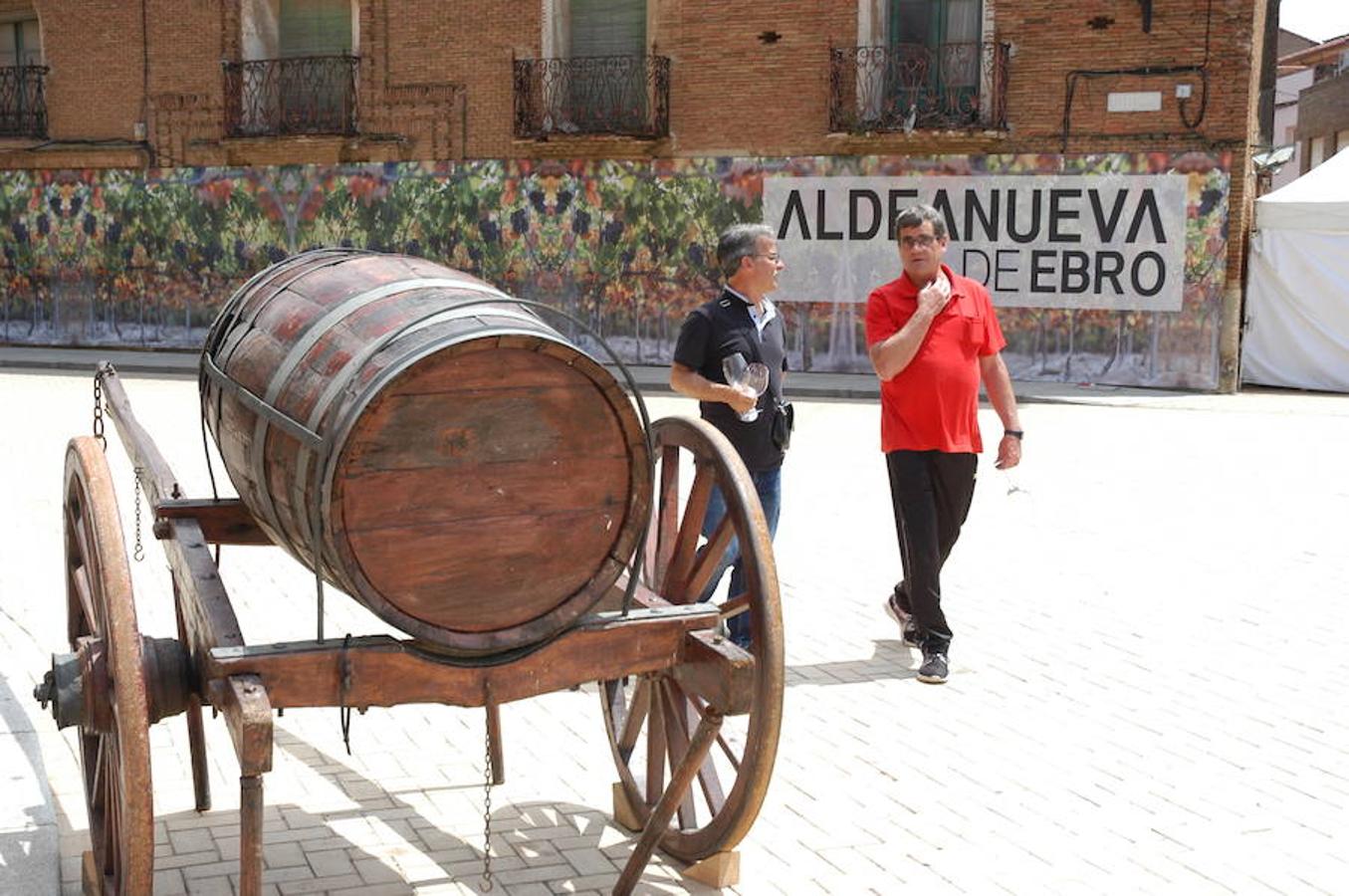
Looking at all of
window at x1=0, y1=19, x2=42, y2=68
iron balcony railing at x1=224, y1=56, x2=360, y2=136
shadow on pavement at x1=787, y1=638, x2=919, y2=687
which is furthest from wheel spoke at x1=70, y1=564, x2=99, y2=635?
window at x1=0, y1=19, x2=42, y2=68

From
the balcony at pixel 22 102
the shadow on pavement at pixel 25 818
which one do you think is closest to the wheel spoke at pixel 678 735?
the shadow on pavement at pixel 25 818

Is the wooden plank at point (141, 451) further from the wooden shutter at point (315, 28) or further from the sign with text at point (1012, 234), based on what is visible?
the wooden shutter at point (315, 28)

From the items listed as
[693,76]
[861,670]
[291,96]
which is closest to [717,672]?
[861,670]

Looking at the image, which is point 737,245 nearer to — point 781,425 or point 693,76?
point 781,425

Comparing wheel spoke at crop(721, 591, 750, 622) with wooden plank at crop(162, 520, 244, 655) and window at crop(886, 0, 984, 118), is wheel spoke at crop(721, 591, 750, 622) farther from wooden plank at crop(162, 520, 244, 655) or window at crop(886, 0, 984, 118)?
window at crop(886, 0, 984, 118)

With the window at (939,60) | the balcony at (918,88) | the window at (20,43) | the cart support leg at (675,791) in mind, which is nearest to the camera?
the cart support leg at (675,791)

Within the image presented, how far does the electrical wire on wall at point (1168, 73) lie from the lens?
18.5 m

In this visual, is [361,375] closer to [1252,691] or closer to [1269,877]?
[1269,877]

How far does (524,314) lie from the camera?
3.52 metres

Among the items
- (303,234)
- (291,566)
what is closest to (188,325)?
(303,234)

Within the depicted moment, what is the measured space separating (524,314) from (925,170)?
1711 cm

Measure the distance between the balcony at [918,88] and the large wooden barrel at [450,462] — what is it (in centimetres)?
1660

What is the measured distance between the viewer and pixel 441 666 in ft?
11.1

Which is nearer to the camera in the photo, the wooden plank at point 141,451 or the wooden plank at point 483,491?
→ the wooden plank at point 483,491
